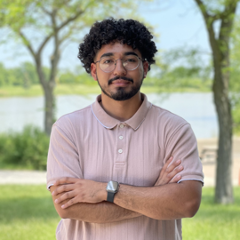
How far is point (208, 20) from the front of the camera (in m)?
5.80

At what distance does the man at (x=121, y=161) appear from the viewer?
5.28 ft

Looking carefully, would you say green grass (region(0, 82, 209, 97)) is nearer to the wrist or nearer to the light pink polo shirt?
the light pink polo shirt

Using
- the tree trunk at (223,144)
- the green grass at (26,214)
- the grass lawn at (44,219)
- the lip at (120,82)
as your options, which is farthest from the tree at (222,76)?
the lip at (120,82)

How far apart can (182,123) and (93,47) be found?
57 centimetres

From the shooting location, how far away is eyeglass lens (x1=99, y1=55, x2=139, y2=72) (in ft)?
5.60

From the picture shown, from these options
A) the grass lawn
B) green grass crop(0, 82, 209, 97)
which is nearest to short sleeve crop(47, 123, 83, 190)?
the grass lawn

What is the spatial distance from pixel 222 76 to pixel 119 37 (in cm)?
453

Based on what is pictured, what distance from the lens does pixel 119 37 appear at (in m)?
1.73

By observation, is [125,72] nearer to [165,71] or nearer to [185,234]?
[185,234]


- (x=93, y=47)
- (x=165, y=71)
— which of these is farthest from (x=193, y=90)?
(x=93, y=47)

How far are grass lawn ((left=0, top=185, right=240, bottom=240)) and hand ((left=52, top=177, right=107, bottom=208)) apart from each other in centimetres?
287

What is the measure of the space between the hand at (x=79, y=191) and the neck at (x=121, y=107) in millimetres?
364

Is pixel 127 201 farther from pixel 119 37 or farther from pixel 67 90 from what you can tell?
pixel 67 90

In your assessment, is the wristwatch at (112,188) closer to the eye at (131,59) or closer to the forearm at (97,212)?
the forearm at (97,212)
